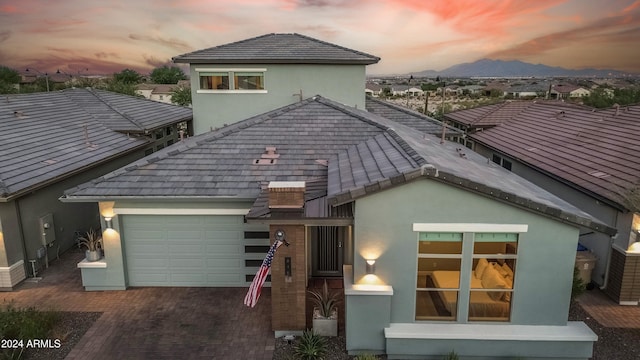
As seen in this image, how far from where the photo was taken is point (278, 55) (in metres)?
18.8

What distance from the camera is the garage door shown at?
11297mm

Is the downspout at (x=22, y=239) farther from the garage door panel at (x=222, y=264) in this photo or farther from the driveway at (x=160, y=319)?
the garage door panel at (x=222, y=264)

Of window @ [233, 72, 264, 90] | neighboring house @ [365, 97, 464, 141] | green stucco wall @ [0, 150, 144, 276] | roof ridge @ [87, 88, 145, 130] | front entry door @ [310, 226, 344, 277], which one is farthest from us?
neighboring house @ [365, 97, 464, 141]

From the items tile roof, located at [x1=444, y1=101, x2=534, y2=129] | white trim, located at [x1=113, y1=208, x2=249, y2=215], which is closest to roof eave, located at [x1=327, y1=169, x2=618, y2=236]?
white trim, located at [x1=113, y1=208, x2=249, y2=215]

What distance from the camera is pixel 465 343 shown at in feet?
26.3

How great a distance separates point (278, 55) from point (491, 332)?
15.0 m

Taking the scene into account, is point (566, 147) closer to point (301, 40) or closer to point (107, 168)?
point (301, 40)

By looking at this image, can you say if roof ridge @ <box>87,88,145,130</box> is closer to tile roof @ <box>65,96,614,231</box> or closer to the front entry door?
tile roof @ <box>65,96,614,231</box>

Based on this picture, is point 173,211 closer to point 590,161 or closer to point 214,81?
point 214,81

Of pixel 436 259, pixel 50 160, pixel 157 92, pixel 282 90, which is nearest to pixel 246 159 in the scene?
pixel 436 259

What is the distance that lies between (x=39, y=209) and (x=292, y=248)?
9119 millimetres

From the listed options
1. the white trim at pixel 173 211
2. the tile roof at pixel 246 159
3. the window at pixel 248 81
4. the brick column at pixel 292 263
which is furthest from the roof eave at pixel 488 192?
the window at pixel 248 81

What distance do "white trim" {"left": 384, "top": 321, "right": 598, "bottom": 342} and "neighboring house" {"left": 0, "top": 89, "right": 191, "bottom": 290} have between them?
35.6 feet

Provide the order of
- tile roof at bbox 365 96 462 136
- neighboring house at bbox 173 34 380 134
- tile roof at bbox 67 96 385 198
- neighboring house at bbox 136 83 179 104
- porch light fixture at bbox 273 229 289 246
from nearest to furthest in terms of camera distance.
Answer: porch light fixture at bbox 273 229 289 246 → tile roof at bbox 67 96 385 198 → neighboring house at bbox 173 34 380 134 → tile roof at bbox 365 96 462 136 → neighboring house at bbox 136 83 179 104
